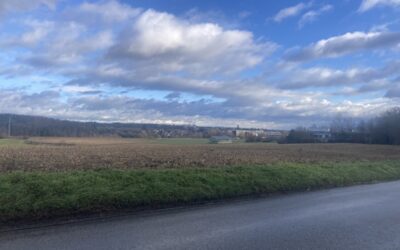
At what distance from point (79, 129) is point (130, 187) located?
100 meters

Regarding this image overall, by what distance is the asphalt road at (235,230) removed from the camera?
25.4ft

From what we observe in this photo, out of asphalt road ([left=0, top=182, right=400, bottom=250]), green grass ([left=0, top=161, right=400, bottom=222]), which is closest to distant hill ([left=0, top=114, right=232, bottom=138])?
green grass ([left=0, top=161, right=400, bottom=222])

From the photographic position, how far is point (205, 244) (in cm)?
775

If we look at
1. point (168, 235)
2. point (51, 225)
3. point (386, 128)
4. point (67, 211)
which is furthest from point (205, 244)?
point (386, 128)

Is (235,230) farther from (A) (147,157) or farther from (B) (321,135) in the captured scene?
(B) (321,135)

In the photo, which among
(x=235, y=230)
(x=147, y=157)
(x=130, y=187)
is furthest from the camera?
(x=147, y=157)

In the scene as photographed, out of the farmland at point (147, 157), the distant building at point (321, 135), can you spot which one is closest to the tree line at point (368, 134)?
the distant building at point (321, 135)

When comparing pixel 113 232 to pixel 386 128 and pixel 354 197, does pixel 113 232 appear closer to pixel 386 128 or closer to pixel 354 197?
pixel 354 197

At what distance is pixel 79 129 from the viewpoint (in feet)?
359

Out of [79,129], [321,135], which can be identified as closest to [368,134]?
[321,135]

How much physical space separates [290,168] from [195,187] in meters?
8.39

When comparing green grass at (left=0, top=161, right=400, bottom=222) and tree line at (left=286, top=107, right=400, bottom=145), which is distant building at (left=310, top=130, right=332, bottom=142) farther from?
green grass at (left=0, top=161, right=400, bottom=222)

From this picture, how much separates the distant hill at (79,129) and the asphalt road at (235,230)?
322ft

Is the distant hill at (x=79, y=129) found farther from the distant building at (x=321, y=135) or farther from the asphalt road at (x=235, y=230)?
the asphalt road at (x=235, y=230)
